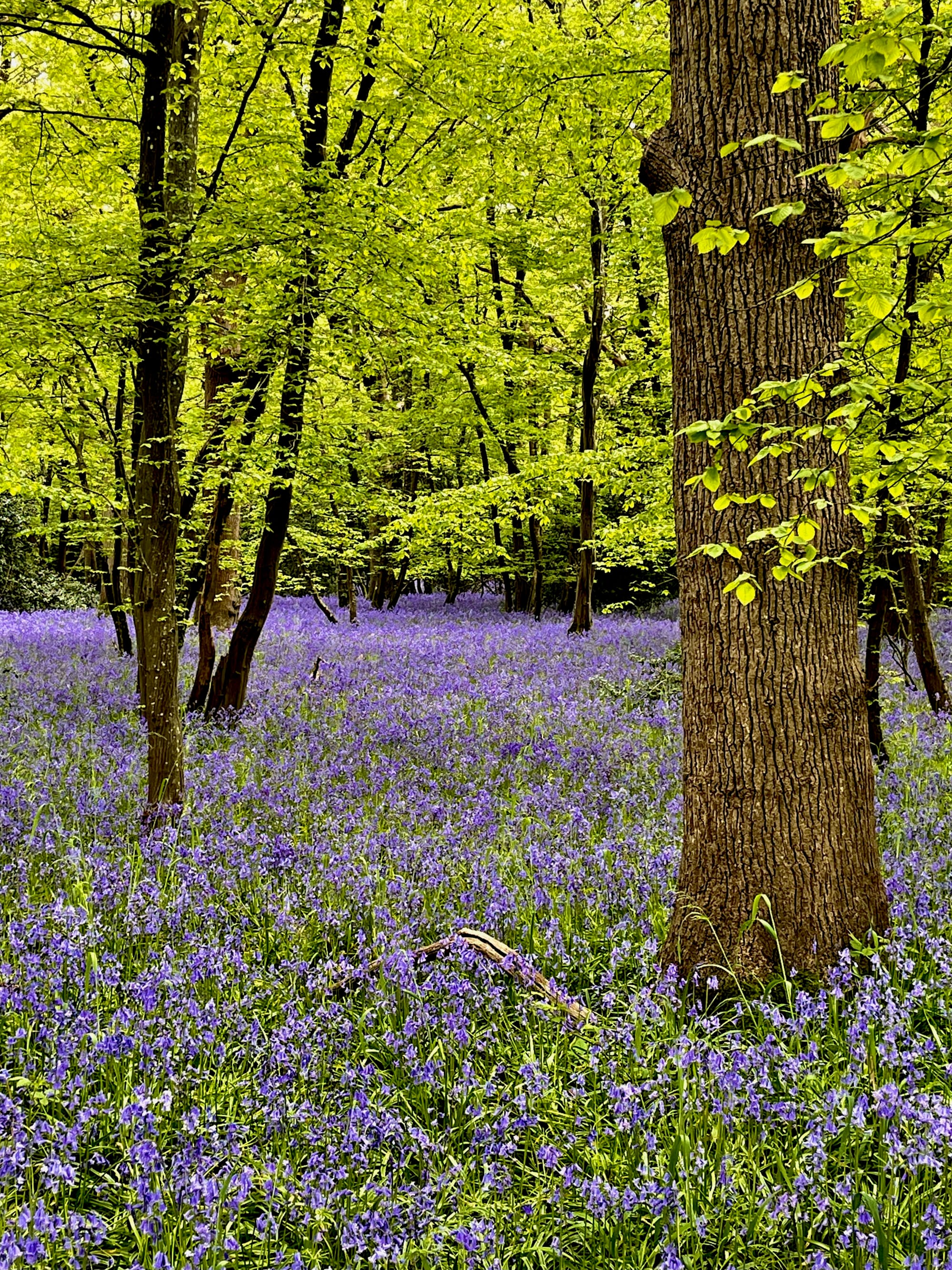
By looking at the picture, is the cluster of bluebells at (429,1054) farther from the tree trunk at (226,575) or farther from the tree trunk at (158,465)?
the tree trunk at (226,575)

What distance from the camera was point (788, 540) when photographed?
2387 mm

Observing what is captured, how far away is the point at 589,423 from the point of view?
58.3 feet

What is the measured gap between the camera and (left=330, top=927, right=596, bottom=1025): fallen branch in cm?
338

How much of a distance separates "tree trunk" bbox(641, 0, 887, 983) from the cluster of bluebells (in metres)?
0.35

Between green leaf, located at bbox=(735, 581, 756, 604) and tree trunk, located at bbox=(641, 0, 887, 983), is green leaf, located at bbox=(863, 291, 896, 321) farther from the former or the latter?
Answer: tree trunk, located at bbox=(641, 0, 887, 983)

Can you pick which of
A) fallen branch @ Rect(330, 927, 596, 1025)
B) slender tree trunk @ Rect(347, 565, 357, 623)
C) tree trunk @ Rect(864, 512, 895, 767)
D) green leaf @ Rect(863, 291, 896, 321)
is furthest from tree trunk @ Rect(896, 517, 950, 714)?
slender tree trunk @ Rect(347, 565, 357, 623)

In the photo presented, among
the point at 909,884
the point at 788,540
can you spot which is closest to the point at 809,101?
the point at 788,540

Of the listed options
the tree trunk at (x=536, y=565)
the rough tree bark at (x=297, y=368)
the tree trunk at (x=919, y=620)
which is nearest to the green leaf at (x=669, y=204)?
the tree trunk at (x=919, y=620)

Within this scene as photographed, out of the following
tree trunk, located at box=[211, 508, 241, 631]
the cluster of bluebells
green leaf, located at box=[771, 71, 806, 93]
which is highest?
green leaf, located at box=[771, 71, 806, 93]

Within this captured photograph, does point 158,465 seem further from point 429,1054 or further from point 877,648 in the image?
point 877,648

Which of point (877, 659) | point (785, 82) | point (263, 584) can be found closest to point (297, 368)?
point (263, 584)

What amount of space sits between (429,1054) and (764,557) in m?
2.35

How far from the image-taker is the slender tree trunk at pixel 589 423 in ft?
56.2

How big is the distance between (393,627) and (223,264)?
A: 14.0 meters
